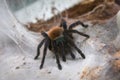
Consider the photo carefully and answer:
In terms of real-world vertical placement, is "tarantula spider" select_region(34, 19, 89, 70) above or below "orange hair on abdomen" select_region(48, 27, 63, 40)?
below

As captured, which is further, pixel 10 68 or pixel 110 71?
pixel 10 68

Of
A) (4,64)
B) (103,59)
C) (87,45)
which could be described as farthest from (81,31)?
(4,64)

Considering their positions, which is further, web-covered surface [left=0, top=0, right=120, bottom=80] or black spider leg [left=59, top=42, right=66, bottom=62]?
black spider leg [left=59, top=42, right=66, bottom=62]

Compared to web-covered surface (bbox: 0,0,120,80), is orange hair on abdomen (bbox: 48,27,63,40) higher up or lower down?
higher up

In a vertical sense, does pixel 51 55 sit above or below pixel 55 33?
below

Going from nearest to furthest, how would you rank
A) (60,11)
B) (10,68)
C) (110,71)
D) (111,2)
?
(110,71), (10,68), (111,2), (60,11)

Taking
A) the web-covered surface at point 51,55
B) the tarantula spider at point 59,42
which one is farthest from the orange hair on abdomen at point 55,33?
the web-covered surface at point 51,55

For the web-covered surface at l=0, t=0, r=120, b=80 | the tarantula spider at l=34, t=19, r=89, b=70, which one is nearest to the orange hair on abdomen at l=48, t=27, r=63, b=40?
the tarantula spider at l=34, t=19, r=89, b=70

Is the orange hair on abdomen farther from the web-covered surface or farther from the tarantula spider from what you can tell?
the web-covered surface

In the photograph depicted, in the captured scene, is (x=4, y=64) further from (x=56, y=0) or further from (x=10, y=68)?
(x=56, y=0)

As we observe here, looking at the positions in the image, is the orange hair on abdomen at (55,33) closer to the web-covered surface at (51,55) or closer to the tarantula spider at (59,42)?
the tarantula spider at (59,42)

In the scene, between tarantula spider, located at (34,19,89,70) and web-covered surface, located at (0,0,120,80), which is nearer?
web-covered surface, located at (0,0,120,80)
